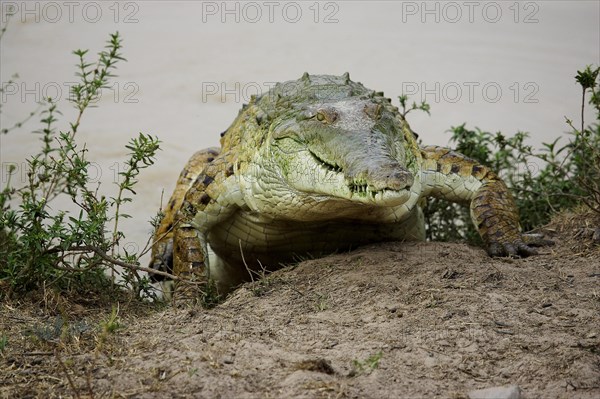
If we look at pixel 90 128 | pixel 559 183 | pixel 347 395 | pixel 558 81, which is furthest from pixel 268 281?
pixel 558 81

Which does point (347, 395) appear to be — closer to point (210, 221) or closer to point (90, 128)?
point (210, 221)

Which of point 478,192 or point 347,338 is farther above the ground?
point 478,192

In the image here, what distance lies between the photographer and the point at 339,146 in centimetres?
516

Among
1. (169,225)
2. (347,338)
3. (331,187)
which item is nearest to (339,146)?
(331,187)

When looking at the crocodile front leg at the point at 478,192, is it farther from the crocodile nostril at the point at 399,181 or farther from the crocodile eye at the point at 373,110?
the crocodile nostril at the point at 399,181

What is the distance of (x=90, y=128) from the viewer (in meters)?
10.4

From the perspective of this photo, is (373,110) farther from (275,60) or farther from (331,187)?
(275,60)

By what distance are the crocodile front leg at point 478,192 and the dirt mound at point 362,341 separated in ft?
2.41

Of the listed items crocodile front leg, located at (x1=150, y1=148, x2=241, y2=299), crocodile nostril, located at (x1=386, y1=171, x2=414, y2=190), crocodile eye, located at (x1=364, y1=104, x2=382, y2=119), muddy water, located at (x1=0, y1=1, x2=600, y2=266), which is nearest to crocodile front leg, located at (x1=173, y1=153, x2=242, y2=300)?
crocodile front leg, located at (x1=150, y1=148, x2=241, y2=299)

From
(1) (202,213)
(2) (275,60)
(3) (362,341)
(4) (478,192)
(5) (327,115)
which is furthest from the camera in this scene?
(2) (275,60)

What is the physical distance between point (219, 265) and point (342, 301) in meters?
2.24

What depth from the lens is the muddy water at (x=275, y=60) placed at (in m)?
10.3

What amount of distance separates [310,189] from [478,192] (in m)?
1.67

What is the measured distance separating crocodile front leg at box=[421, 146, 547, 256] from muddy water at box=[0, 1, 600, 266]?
11.5 feet
